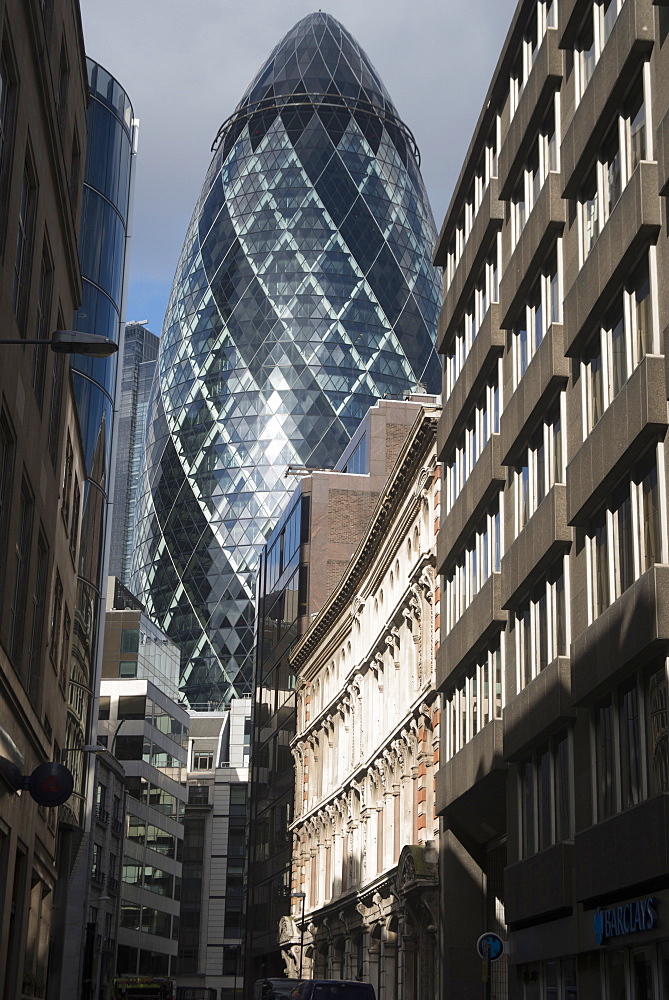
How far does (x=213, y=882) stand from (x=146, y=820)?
4640cm

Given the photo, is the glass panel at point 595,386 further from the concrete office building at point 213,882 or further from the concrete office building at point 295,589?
the concrete office building at point 213,882

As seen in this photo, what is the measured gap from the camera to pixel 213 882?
153125 mm

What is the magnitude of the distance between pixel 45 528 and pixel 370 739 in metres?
29.5

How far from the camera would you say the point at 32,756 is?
101 feet

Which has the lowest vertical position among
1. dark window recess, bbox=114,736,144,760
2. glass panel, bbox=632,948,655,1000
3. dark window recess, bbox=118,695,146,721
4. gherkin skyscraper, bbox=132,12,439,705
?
glass panel, bbox=632,948,655,1000

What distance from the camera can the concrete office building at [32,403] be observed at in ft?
80.3

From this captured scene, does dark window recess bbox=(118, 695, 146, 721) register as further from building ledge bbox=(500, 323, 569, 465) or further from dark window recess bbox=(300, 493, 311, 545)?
building ledge bbox=(500, 323, 569, 465)

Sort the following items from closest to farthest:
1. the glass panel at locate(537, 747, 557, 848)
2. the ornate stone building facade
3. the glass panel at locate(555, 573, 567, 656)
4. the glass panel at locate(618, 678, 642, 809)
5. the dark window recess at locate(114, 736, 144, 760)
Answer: the glass panel at locate(618, 678, 642, 809), the glass panel at locate(555, 573, 567, 656), the glass panel at locate(537, 747, 557, 848), the ornate stone building facade, the dark window recess at locate(114, 736, 144, 760)

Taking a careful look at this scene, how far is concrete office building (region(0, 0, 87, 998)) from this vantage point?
80.3 feet

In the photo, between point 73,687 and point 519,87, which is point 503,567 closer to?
point 519,87

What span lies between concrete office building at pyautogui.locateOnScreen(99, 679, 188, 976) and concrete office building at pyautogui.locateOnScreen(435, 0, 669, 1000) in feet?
204

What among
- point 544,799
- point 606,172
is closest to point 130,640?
point 544,799

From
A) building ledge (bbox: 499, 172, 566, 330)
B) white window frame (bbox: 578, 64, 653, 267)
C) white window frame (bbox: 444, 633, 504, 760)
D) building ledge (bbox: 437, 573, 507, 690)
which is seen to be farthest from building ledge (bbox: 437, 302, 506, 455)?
white window frame (bbox: 444, 633, 504, 760)

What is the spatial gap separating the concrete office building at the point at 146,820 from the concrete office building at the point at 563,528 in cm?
6231
